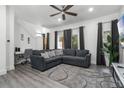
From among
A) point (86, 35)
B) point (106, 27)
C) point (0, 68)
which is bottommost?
point (0, 68)

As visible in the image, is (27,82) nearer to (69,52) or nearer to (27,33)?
(69,52)

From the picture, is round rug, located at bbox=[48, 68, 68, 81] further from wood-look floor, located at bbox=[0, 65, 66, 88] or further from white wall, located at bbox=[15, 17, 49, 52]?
white wall, located at bbox=[15, 17, 49, 52]

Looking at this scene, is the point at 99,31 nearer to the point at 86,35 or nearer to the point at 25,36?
the point at 86,35

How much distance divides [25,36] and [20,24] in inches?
37.5

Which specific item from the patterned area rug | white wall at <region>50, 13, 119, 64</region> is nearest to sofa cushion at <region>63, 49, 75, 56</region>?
white wall at <region>50, 13, 119, 64</region>

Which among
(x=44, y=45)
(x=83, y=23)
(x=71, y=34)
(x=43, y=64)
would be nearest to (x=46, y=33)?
(x=44, y=45)

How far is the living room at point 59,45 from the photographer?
2.67m

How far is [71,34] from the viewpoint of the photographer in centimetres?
550

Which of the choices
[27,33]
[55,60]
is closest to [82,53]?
[55,60]

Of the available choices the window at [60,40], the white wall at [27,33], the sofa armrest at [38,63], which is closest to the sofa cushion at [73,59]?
the sofa armrest at [38,63]

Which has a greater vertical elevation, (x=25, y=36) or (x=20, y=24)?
(x=20, y=24)

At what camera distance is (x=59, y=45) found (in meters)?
6.33

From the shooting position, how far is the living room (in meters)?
2.67

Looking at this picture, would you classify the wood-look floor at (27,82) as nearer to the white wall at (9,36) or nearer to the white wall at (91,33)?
the white wall at (9,36)
